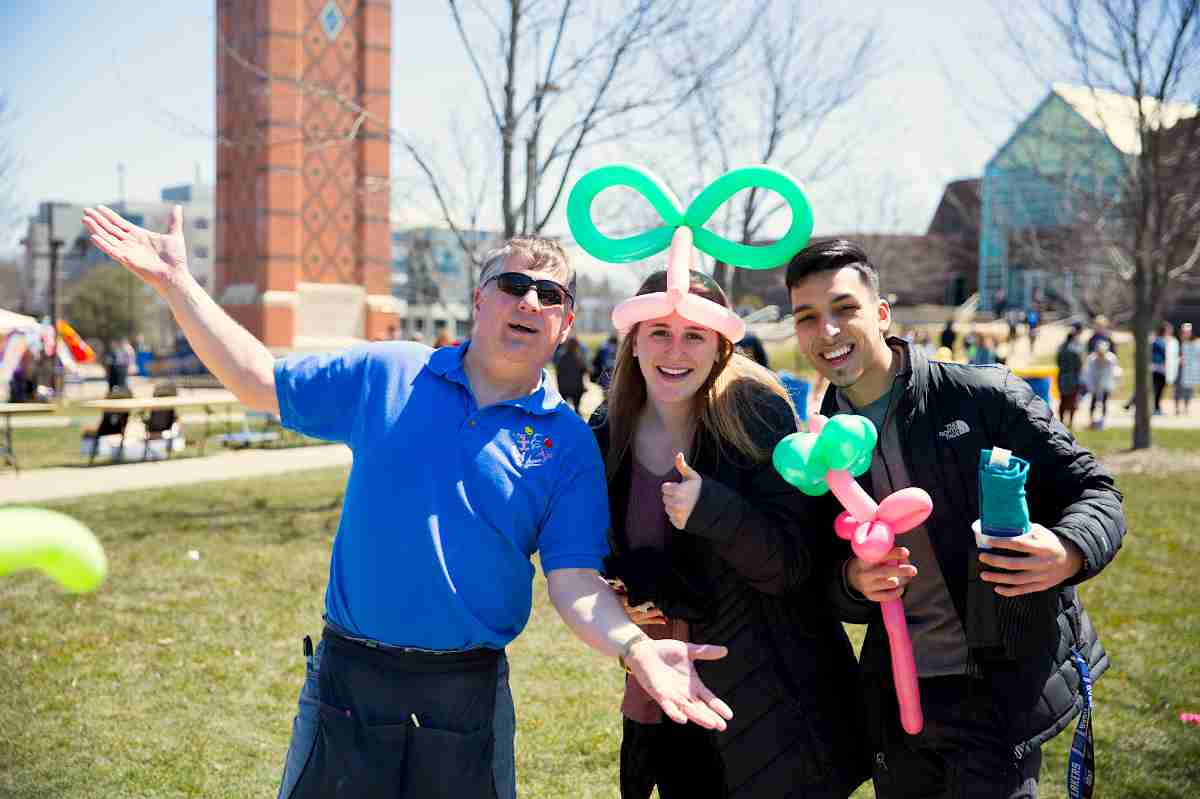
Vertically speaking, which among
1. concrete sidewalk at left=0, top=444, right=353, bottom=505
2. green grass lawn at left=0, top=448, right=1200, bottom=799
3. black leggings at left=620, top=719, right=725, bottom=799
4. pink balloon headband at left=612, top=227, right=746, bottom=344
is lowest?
concrete sidewalk at left=0, top=444, right=353, bottom=505

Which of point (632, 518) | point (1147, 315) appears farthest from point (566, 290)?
point (1147, 315)

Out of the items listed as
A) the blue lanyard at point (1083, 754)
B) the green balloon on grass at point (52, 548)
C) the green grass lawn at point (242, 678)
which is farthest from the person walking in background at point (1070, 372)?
the green balloon on grass at point (52, 548)

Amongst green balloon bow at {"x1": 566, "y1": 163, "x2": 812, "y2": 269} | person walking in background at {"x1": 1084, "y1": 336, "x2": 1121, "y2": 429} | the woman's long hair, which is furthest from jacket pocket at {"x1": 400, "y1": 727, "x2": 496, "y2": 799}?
person walking in background at {"x1": 1084, "y1": 336, "x2": 1121, "y2": 429}

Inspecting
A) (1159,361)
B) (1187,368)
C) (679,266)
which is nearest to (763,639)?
(679,266)

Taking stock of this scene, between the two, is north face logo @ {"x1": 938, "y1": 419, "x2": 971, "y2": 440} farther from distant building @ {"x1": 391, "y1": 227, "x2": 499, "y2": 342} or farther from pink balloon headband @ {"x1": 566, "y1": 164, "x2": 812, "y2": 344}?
distant building @ {"x1": 391, "y1": 227, "x2": 499, "y2": 342}

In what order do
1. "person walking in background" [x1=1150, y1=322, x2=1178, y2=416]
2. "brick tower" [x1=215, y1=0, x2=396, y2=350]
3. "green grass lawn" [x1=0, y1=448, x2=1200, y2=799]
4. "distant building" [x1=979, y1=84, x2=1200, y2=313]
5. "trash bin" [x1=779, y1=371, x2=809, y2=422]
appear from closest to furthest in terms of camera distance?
"trash bin" [x1=779, y1=371, x2=809, y2=422], "green grass lawn" [x1=0, y1=448, x2=1200, y2=799], "distant building" [x1=979, y1=84, x2=1200, y2=313], "person walking in background" [x1=1150, y1=322, x2=1178, y2=416], "brick tower" [x1=215, y1=0, x2=396, y2=350]

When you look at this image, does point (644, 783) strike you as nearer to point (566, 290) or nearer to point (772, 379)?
point (772, 379)

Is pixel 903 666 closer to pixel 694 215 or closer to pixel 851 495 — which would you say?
pixel 851 495

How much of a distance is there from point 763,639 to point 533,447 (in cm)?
76

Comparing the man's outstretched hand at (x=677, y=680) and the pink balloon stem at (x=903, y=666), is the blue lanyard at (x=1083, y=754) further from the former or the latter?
the man's outstretched hand at (x=677, y=680)

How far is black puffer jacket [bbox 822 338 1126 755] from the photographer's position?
251cm

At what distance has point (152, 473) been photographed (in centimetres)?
1248

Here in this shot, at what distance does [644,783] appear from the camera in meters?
2.75

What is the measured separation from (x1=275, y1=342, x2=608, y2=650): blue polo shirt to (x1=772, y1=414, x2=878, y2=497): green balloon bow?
0.48m
